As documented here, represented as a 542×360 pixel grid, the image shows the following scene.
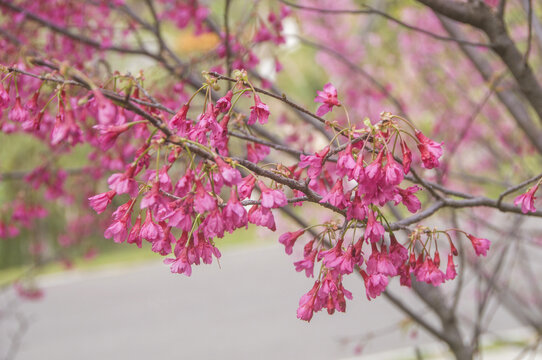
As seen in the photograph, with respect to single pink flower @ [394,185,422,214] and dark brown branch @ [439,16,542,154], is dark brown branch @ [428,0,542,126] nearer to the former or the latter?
dark brown branch @ [439,16,542,154]

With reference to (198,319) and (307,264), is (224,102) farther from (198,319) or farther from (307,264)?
(198,319)

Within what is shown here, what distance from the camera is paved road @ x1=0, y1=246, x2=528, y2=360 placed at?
7578 mm

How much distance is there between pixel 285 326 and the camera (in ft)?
26.7

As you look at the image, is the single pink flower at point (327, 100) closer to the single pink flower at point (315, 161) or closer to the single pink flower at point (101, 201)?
the single pink flower at point (315, 161)

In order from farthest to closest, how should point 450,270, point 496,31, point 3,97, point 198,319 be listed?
1. point 198,319
2. point 496,31
3. point 450,270
4. point 3,97

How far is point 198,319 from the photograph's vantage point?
8.88m

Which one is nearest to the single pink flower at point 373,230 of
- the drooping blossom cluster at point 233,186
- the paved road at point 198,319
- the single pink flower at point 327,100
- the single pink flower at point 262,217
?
the drooping blossom cluster at point 233,186

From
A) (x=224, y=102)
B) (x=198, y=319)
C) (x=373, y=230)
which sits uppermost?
(x=198, y=319)

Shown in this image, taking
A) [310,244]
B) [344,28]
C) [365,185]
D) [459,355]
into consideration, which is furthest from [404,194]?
[344,28]

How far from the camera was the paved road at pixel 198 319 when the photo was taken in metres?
7.58

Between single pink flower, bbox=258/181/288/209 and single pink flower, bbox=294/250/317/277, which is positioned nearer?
single pink flower, bbox=258/181/288/209

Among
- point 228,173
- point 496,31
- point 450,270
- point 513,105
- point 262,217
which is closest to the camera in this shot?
point 228,173

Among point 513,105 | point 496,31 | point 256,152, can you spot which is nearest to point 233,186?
point 256,152

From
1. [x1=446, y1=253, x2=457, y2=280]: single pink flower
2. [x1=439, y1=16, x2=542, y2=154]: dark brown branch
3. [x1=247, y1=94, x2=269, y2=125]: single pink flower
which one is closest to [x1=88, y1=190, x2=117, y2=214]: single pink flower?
[x1=247, y1=94, x2=269, y2=125]: single pink flower
